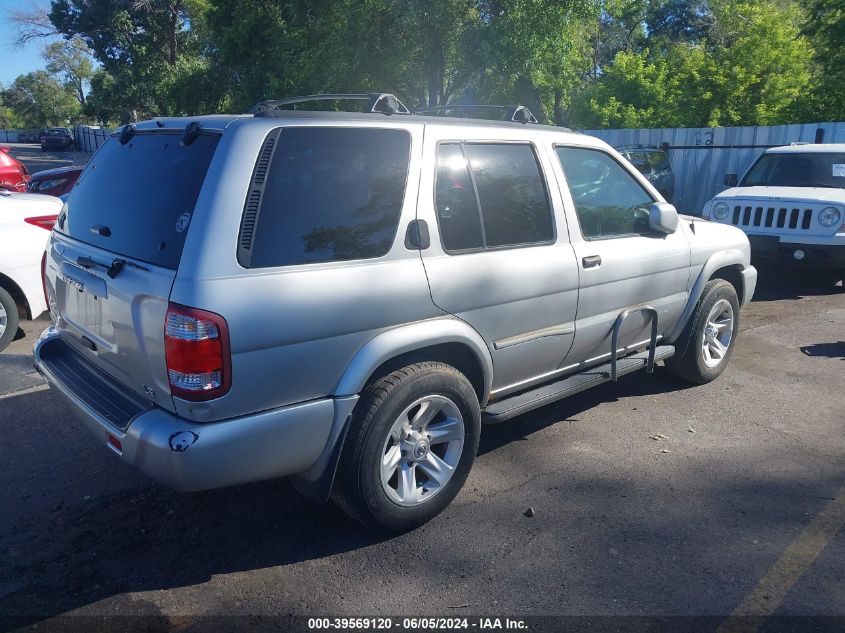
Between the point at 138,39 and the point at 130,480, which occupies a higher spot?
the point at 138,39

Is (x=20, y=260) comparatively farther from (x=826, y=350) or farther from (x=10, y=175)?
(x=826, y=350)

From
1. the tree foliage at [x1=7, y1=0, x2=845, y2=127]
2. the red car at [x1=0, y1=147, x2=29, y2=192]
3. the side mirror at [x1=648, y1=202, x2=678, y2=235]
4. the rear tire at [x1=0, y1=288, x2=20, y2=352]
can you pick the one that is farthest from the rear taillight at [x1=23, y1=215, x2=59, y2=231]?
the tree foliage at [x1=7, y1=0, x2=845, y2=127]

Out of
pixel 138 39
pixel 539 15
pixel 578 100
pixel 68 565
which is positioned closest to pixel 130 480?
pixel 68 565

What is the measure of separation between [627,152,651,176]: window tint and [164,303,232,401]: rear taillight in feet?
51.6

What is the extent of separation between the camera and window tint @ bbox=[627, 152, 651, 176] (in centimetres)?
1702

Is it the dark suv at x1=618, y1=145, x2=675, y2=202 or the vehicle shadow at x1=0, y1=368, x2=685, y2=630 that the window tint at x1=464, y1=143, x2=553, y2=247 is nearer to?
the vehicle shadow at x1=0, y1=368, x2=685, y2=630

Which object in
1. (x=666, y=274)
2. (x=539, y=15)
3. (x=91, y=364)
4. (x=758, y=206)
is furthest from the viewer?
(x=539, y=15)

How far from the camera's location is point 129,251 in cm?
320

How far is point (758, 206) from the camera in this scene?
9.23m

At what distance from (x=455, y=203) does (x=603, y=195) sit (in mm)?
1436

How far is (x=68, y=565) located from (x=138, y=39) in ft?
101

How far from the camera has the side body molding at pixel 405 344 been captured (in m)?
3.14

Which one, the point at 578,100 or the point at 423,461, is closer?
the point at 423,461

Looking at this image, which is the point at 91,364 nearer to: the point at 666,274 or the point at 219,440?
the point at 219,440
